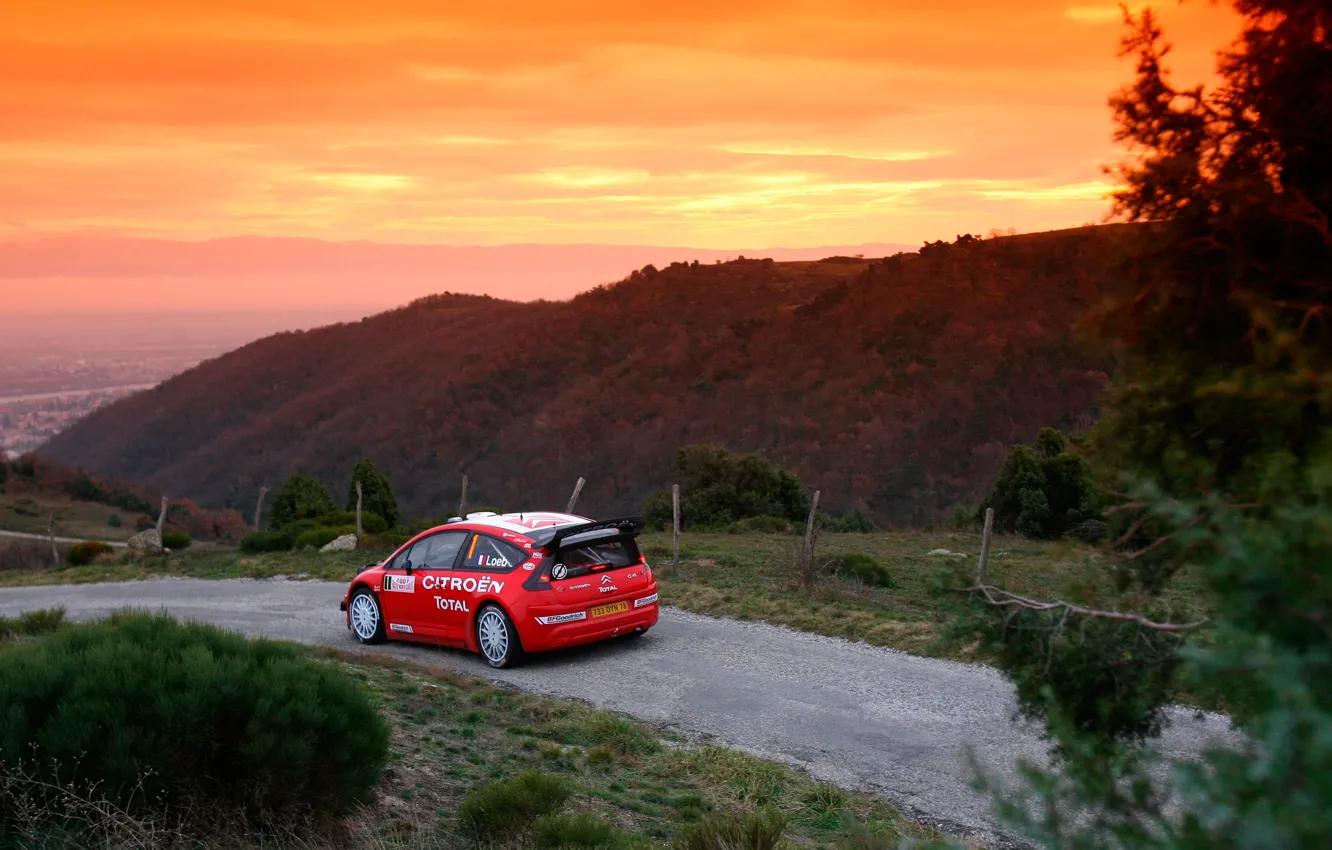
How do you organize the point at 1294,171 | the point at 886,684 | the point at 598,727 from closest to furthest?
the point at 1294,171 < the point at 598,727 < the point at 886,684

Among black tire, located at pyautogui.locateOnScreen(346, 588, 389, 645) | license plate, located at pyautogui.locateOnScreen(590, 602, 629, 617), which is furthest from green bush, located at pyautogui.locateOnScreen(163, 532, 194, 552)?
license plate, located at pyautogui.locateOnScreen(590, 602, 629, 617)

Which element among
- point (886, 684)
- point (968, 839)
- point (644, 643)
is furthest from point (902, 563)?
point (968, 839)

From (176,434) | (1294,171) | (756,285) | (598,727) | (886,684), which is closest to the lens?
(1294,171)

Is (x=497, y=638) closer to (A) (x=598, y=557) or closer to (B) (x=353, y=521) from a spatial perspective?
(A) (x=598, y=557)

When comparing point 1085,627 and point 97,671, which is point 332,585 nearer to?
point 97,671

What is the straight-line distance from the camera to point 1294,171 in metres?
4.04

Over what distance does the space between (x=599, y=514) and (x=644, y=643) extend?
44251 mm

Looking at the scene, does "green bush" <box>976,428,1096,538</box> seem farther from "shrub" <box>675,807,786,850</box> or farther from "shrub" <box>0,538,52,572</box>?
"shrub" <box>0,538,52,572</box>

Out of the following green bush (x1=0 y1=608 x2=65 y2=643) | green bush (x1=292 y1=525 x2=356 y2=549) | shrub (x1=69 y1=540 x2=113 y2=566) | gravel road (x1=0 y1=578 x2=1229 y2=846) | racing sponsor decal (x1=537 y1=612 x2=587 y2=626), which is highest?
racing sponsor decal (x1=537 y1=612 x2=587 y2=626)

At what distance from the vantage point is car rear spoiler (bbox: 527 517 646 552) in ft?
40.4

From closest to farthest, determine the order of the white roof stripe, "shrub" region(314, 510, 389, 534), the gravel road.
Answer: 1. the gravel road
2. the white roof stripe
3. "shrub" region(314, 510, 389, 534)

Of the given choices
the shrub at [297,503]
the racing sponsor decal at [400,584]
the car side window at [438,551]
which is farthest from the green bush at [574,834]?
the shrub at [297,503]

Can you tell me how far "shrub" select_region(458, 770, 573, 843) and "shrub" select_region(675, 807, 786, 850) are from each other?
2.62ft

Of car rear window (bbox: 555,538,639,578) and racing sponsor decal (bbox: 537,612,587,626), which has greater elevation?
car rear window (bbox: 555,538,639,578)
